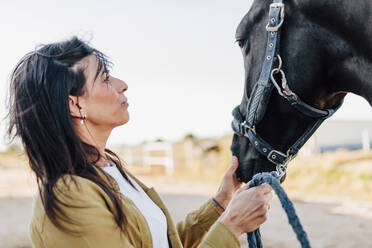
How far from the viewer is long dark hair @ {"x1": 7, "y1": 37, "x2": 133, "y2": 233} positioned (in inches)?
48.3

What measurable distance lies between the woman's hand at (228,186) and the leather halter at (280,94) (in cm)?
16

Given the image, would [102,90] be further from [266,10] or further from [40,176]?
[266,10]

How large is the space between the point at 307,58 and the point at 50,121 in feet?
3.41

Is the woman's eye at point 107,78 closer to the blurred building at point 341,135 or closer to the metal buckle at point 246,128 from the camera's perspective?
the metal buckle at point 246,128

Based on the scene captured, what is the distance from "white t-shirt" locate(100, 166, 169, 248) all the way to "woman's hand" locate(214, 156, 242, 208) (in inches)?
15.8

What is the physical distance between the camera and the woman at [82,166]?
1101 mm

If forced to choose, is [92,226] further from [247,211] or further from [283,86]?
[283,86]

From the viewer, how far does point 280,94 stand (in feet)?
5.17

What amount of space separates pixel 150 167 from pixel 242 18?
18.4 meters

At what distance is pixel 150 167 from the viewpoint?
19.8 m

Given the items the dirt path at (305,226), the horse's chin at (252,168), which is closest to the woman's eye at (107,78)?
the horse's chin at (252,168)

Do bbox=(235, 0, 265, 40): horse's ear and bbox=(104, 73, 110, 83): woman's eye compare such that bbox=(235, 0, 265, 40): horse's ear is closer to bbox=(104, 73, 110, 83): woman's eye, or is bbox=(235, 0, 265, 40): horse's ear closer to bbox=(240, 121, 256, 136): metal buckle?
bbox=(240, 121, 256, 136): metal buckle

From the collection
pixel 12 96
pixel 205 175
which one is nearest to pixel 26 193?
pixel 205 175

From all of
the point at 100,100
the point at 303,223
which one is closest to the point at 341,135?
the point at 303,223
